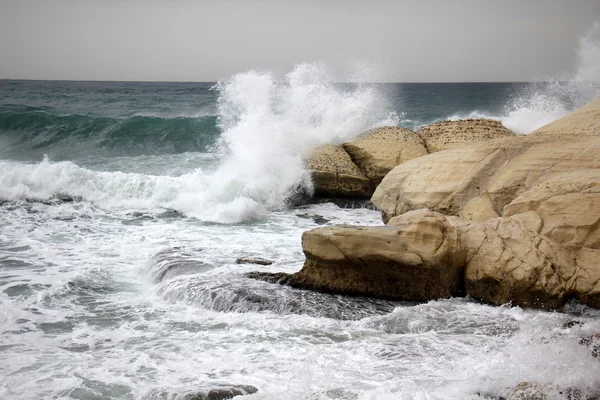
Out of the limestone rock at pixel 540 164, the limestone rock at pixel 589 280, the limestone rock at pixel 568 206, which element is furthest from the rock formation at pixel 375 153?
the limestone rock at pixel 589 280

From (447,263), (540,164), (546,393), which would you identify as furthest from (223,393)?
(540,164)

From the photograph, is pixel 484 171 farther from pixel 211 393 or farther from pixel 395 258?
pixel 211 393

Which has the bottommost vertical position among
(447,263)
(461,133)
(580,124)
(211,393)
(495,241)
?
(211,393)

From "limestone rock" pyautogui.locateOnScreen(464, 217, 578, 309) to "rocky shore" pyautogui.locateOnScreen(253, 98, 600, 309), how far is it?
0.03ft

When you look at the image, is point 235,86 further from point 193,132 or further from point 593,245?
point 593,245

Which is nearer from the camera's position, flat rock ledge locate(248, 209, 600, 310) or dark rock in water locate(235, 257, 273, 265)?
flat rock ledge locate(248, 209, 600, 310)

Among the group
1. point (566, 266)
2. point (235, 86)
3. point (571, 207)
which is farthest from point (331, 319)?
point (235, 86)

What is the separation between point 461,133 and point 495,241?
6.40 metres

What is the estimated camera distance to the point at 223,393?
4.79m

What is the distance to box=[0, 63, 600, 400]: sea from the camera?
5039 mm

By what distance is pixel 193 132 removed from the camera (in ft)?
74.8

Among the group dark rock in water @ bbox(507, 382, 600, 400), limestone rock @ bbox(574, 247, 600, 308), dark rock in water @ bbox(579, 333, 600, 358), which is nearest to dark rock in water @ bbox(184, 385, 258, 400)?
dark rock in water @ bbox(507, 382, 600, 400)

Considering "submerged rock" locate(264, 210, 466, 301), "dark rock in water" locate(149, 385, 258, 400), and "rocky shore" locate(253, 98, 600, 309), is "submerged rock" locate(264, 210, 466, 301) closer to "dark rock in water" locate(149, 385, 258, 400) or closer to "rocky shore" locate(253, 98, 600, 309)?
"rocky shore" locate(253, 98, 600, 309)

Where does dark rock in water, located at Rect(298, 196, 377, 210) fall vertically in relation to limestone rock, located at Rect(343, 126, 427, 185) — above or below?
below
